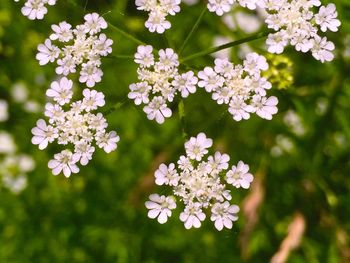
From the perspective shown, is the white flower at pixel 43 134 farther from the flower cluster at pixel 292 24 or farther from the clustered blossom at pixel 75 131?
the flower cluster at pixel 292 24

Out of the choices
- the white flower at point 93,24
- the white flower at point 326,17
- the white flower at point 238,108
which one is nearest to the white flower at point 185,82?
the white flower at point 238,108

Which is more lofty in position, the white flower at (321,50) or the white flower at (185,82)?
the white flower at (321,50)

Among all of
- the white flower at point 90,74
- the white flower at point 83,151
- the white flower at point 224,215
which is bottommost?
the white flower at point 224,215

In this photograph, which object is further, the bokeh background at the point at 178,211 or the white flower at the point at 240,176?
the bokeh background at the point at 178,211

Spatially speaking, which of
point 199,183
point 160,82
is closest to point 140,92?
point 160,82

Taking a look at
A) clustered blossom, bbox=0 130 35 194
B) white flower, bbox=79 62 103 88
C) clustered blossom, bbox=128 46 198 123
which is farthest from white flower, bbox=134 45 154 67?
clustered blossom, bbox=0 130 35 194

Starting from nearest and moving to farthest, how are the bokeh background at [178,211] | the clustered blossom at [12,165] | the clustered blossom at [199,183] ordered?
the clustered blossom at [199,183]
the bokeh background at [178,211]
the clustered blossom at [12,165]

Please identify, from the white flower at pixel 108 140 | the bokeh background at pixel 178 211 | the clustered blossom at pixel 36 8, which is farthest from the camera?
the bokeh background at pixel 178 211
